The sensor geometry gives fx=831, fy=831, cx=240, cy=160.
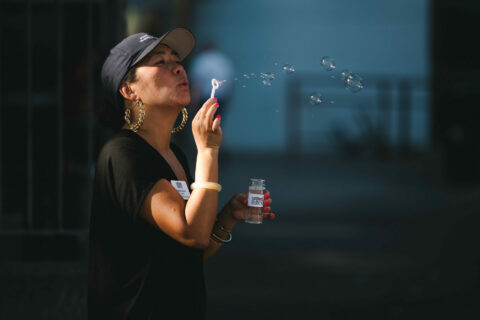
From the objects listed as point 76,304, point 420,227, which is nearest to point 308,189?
point 420,227

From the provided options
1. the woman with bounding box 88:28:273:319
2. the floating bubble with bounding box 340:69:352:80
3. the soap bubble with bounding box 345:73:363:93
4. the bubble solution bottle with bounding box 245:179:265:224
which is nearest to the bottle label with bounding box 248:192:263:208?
the bubble solution bottle with bounding box 245:179:265:224

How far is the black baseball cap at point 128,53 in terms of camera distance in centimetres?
272

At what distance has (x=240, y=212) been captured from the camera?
3000mm

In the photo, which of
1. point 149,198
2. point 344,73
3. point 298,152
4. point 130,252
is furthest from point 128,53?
point 298,152

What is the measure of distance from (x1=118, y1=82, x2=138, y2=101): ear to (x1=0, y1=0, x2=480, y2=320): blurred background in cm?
29

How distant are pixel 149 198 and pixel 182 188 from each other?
18 cm

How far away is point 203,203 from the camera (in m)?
2.60

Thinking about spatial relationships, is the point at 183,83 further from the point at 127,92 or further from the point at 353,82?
the point at 353,82

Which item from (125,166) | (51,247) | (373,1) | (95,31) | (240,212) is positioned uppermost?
(373,1)

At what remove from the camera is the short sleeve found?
259 cm

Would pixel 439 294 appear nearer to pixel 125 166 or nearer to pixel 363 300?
pixel 363 300

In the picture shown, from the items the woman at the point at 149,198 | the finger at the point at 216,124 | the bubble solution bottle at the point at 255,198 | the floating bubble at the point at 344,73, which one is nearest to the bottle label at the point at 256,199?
the bubble solution bottle at the point at 255,198

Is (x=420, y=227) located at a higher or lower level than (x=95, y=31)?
lower

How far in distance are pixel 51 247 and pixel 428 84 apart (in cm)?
1451
